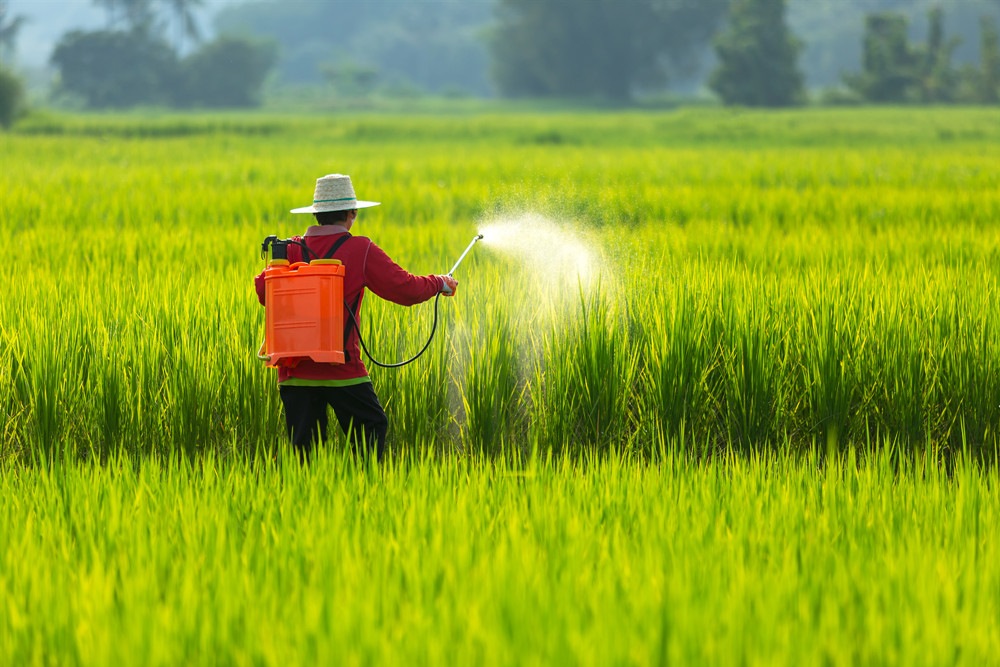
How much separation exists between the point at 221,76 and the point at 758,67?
37.3 metres

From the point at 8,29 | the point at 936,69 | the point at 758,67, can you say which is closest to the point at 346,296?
the point at 758,67

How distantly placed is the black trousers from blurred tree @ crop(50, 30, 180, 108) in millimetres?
72805

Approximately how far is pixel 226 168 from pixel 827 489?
14.4 meters

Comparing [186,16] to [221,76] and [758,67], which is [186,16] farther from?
[758,67]

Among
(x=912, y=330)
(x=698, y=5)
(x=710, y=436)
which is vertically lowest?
(x=710, y=436)

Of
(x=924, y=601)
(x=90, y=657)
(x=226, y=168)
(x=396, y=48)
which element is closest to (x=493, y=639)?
(x=90, y=657)

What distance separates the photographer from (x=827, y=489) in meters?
3.15

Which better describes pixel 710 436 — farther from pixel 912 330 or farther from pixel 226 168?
pixel 226 168

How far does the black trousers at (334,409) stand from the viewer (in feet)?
12.5

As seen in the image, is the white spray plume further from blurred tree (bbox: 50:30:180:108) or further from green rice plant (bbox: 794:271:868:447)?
blurred tree (bbox: 50:30:180:108)

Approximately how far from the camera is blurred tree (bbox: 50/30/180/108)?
70438 millimetres

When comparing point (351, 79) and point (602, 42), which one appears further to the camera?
point (351, 79)

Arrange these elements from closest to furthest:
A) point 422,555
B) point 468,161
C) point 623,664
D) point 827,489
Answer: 1. point 623,664
2. point 422,555
3. point 827,489
4. point 468,161

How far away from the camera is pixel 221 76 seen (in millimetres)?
72125
